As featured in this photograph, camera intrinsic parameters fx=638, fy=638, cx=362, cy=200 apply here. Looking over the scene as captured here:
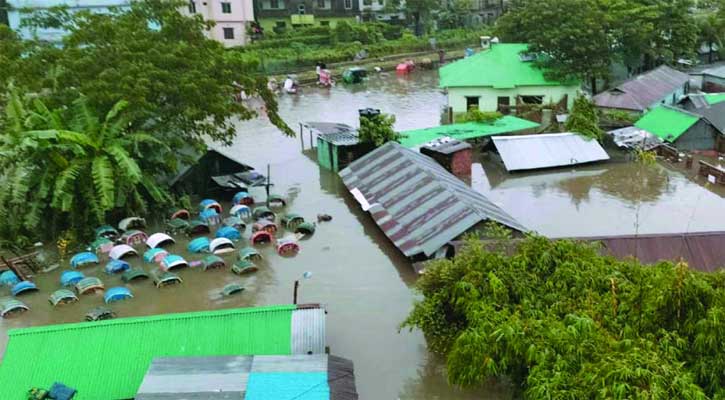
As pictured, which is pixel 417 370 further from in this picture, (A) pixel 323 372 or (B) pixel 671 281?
(B) pixel 671 281

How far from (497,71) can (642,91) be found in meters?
8.18

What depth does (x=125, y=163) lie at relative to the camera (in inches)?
826

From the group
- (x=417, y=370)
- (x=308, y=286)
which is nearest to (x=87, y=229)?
(x=308, y=286)

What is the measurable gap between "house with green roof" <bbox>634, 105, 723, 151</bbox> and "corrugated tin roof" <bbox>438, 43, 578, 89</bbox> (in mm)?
7444

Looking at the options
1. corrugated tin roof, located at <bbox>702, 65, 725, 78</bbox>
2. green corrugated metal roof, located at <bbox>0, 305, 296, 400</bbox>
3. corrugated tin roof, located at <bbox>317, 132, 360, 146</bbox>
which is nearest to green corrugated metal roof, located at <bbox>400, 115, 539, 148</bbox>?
corrugated tin roof, located at <bbox>317, 132, 360, 146</bbox>

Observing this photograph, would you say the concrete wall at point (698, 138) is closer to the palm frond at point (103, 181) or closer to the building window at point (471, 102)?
the building window at point (471, 102)

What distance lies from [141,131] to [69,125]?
2.44 m

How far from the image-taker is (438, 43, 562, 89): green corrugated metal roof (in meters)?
37.7

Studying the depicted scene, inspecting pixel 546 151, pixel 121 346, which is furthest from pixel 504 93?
pixel 121 346

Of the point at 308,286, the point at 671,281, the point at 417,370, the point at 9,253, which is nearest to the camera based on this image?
the point at 671,281

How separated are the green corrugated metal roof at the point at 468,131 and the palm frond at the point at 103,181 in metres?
14.0

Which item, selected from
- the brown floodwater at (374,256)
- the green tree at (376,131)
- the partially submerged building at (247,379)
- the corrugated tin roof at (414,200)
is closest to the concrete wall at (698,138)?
the brown floodwater at (374,256)

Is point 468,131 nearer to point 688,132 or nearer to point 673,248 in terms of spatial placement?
point 688,132

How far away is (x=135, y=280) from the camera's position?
20047 mm
